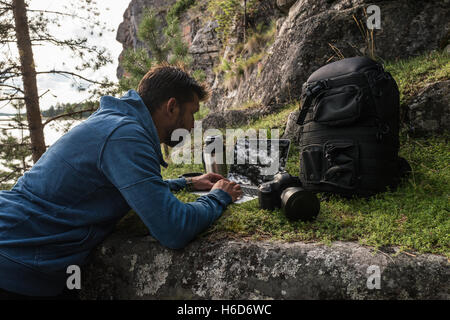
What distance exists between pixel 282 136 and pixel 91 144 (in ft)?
10.8

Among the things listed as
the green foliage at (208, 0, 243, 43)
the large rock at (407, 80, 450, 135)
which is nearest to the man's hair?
the large rock at (407, 80, 450, 135)

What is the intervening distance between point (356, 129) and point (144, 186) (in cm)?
194

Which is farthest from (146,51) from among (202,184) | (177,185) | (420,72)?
(420,72)

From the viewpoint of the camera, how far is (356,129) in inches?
99.3

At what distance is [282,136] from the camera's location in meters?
4.47

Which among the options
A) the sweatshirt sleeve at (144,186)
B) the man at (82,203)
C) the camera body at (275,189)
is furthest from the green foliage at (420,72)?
the sweatshirt sleeve at (144,186)

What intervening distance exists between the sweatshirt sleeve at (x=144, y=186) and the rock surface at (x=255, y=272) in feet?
0.73

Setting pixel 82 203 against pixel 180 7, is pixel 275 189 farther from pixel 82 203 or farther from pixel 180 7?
pixel 180 7

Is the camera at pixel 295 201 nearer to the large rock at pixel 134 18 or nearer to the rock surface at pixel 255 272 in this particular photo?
the rock surface at pixel 255 272

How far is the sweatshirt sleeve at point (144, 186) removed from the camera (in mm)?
1540

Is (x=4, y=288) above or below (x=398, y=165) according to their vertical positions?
below

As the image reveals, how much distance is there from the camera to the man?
5.10 ft
